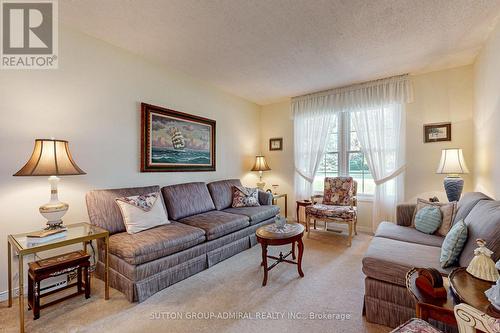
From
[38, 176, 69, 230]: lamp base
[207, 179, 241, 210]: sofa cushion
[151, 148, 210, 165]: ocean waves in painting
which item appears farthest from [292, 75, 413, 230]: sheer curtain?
[38, 176, 69, 230]: lamp base

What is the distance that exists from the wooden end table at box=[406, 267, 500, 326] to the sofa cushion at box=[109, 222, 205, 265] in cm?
191

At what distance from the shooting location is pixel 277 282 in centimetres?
226

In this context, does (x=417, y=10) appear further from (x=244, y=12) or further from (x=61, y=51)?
(x=61, y=51)

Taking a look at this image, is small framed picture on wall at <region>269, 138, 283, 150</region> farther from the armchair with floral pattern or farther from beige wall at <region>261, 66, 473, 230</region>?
beige wall at <region>261, 66, 473, 230</region>

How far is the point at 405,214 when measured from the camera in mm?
2721

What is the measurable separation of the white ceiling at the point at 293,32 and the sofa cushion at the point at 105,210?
1.73 metres

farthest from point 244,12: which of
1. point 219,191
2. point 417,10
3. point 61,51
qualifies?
point 219,191

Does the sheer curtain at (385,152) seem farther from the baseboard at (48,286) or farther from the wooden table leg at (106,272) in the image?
the baseboard at (48,286)

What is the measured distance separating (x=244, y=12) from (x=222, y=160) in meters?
2.55

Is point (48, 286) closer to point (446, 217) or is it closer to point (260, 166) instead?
point (260, 166)

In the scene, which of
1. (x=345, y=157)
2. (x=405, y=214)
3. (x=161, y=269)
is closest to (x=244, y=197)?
(x=161, y=269)

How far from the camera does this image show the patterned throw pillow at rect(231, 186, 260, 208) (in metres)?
3.75

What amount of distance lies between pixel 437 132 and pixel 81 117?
4.68 m

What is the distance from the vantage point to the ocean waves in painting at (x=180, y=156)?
3100mm
